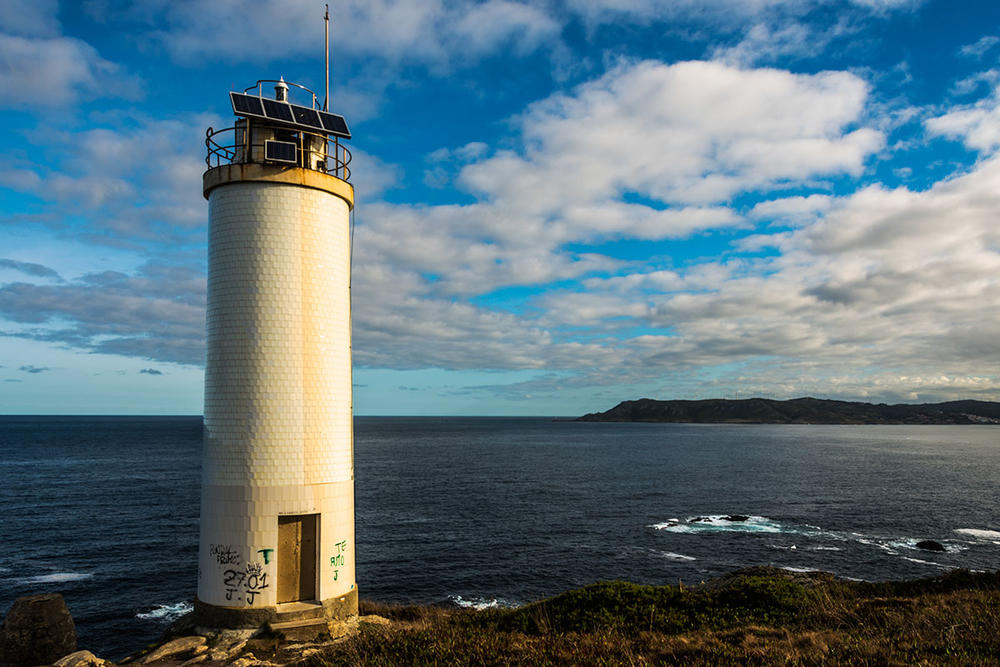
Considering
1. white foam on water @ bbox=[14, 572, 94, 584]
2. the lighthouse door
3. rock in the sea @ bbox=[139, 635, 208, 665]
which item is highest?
the lighthouse door

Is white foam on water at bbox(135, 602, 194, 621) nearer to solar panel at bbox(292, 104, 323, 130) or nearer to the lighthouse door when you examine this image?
the lighthouse door

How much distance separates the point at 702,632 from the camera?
609 inches

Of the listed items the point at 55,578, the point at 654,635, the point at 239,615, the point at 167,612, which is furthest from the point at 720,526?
the point at 55,578

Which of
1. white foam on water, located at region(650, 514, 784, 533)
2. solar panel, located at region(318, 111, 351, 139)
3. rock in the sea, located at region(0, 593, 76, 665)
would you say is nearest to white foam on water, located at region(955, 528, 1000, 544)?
white foam on water, located at region(650, 514, 784, 533)

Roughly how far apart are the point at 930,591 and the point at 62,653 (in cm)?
3557

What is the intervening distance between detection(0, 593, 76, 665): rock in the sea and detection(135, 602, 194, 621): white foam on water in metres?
12.8

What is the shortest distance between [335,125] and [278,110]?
2047 millimetres

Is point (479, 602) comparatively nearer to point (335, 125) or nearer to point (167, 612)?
point (167, 612)

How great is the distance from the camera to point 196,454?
134 m

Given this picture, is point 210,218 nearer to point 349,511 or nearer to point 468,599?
point 349,511

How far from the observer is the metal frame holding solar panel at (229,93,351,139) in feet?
66.8

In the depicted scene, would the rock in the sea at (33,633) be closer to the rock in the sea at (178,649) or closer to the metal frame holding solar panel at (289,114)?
the rock in the sea at (178,649)

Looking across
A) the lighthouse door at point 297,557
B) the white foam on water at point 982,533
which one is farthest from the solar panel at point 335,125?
the white foam on water at point 982,533

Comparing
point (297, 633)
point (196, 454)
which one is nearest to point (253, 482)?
point (297, 633)
